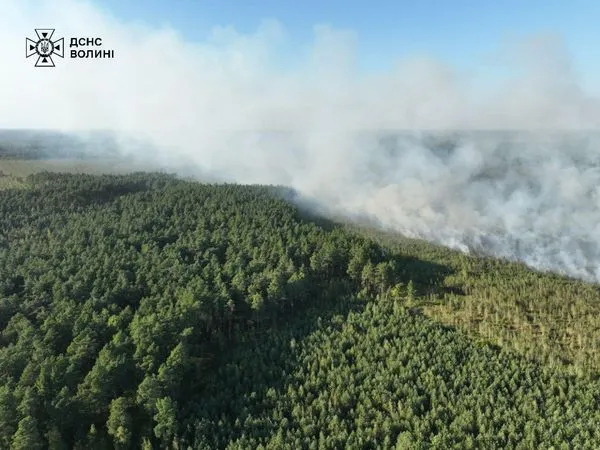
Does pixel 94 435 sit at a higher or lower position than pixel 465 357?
lower

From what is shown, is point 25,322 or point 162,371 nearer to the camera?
point 162,371

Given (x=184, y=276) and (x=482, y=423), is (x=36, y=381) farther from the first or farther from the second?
(x=482, y=423)

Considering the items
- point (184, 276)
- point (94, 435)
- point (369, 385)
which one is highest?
point (184, 276)

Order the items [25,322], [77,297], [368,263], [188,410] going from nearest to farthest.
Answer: [188,410], [25,322], [77,297], [368,263]

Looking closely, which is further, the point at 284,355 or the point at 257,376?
the point at 284,355

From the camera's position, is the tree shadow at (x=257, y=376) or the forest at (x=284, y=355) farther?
the tree shadow at (x=257, y=376)

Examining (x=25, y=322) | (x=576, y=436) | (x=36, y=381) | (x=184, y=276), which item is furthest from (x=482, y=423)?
(x=25, y=322)

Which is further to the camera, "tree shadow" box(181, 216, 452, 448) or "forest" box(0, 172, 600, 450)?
"tree shadow" box(181, 216, 452, 448)

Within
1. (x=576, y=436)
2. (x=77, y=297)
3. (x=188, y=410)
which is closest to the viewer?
(x=576, y=436)
